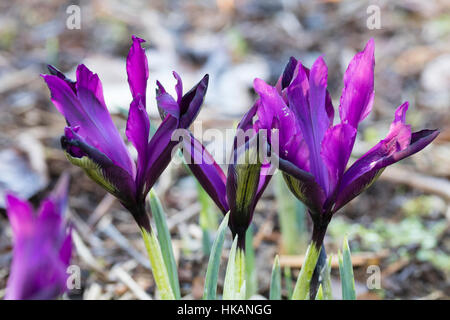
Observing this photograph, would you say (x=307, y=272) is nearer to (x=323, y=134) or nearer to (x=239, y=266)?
(x=239, y=266)

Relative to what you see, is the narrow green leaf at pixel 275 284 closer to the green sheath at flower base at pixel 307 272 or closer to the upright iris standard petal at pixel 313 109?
the green sheath at flower base at pixel 307 272

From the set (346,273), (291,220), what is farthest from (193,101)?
(291,220)

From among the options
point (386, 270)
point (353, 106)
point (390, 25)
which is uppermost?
point (390, 25)

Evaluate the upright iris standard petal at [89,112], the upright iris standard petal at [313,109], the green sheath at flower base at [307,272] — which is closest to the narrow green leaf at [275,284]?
the green sheath at flower base at [307,272]

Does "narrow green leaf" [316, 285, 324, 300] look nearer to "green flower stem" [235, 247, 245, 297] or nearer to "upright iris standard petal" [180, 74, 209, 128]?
"green flower stem" [235, 247, 245, 297]
